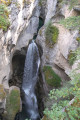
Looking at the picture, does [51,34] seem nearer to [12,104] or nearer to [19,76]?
[19,76]

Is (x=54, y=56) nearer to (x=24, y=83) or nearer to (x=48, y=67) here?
(x=48, y=67)

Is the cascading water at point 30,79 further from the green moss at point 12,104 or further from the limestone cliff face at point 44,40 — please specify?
the green moss at point 12,104

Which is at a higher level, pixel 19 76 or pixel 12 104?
pixel 12 104

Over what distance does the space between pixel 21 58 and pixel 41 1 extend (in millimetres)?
9648

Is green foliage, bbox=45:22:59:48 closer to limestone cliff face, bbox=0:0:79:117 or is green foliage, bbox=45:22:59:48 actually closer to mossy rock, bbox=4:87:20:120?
limestone cliff face, bbox=0:0:79:117

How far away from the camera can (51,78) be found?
30.8 ft

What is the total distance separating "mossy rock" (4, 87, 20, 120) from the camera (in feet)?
24.0

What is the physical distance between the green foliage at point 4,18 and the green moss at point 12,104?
435 centimetres

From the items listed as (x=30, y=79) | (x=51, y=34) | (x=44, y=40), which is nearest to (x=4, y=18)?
(x=51, y=34)

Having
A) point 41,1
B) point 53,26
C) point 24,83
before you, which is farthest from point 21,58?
point 41,1

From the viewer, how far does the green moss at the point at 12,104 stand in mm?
7312

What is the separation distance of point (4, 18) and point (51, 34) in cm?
439

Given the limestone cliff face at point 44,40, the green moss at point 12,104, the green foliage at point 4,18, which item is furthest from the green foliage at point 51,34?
the green moss at point 12,104

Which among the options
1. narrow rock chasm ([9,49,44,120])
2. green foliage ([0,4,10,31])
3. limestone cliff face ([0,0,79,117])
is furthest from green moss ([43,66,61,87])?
green foliage ([0,4,10,31])
